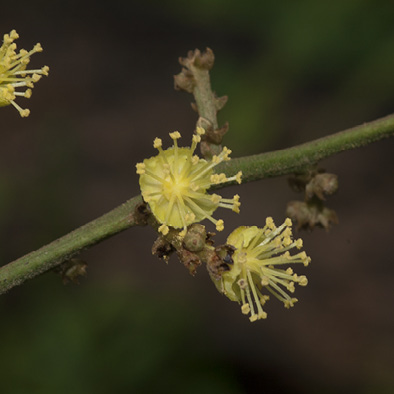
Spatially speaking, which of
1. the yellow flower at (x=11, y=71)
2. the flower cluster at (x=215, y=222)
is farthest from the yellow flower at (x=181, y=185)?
the yellow flower at (x=11, y=71)

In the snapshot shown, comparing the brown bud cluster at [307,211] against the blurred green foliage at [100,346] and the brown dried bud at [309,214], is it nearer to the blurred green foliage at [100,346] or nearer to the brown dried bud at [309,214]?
the brown dried bud at [309,214]

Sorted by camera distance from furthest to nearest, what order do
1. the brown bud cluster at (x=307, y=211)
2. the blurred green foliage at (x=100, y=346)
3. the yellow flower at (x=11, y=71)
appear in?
the blurred green foliage at (x=100, y=346)
the brown bud cluster at (x=307, y=211)
the yellow flower at (x=11, y=71)

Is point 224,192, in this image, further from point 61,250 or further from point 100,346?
point 61,250

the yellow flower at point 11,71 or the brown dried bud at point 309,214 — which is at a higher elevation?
the yellow flower at point 11,71

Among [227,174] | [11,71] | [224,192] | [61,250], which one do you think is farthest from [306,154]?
[224,192]

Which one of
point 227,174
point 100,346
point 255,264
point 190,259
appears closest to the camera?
point 190,259

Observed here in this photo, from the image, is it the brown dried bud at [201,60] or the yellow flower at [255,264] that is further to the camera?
the brown dried bud at [201,60]

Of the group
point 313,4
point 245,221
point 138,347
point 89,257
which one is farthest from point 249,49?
point 138,347

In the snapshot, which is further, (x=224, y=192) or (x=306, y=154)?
(x=224, y=192)
